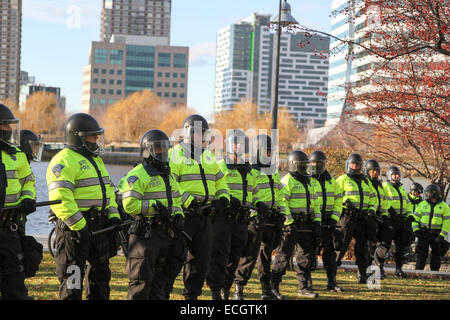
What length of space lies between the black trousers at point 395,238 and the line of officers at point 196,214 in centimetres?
79

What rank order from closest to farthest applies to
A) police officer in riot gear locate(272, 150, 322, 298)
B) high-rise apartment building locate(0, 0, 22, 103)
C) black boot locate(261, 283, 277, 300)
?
black boot locate(261, 283, 277, 300), police officer in riot gear locate(272, 150, 322, 298), high-rise apartment building locate(0, 0, 22, 103)

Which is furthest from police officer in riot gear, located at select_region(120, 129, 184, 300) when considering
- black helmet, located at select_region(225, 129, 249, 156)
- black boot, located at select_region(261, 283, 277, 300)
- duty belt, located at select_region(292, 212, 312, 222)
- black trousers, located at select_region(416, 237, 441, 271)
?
black trousers, located at select_region(416, 237, 441, 271)

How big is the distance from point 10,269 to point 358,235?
731 cm

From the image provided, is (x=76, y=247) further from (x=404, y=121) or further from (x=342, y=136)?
(x=342, y=136)

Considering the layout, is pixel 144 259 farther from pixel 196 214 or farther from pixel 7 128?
pixel 7 128

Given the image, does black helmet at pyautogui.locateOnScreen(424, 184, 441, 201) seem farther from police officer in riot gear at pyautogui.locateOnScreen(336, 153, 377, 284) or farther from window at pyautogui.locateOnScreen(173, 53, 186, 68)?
window at pyautogui.locateOnScreen(173, 53, 186, 68)

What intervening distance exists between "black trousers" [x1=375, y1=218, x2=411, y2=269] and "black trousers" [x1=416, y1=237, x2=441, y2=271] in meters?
0.83

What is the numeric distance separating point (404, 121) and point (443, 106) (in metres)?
2.50

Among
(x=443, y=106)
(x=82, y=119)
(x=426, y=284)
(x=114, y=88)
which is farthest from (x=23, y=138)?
(x=114, y=88)

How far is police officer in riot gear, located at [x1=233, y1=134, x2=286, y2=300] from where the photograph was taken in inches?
375

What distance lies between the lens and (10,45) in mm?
191500

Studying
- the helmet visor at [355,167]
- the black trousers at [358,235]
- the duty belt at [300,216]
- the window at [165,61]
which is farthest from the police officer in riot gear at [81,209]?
the window at [165,61]

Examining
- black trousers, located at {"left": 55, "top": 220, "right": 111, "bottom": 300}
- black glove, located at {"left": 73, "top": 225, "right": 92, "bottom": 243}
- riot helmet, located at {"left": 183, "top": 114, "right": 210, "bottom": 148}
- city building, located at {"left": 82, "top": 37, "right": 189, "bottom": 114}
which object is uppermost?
city building, located at {"left": 82, "top": 37, "right": 189, "bottom": 114}

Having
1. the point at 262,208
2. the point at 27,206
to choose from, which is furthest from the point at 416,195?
the point at 27,206
